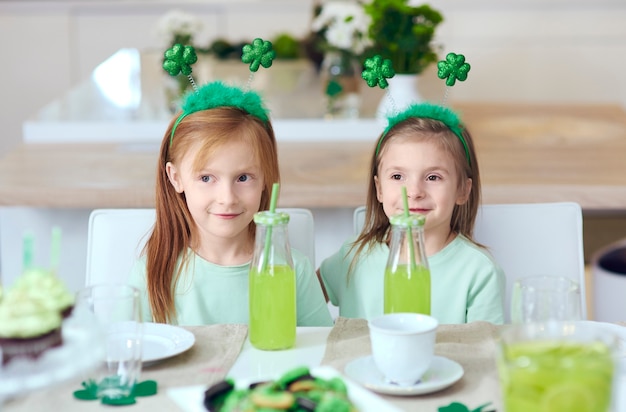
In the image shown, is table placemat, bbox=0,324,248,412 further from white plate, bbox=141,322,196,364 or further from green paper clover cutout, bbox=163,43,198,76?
green paper clover cutout, bbox=163,43,198,76

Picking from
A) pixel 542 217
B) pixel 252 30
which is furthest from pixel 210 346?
pixel 252 30

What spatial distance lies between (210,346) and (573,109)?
8.76 feet

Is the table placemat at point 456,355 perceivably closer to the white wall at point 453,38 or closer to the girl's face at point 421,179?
the girl's face at point 421,179

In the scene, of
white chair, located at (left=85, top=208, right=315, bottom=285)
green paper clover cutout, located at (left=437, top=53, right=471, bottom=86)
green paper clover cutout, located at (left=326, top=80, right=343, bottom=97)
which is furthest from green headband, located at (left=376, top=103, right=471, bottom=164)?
green paper clover cutout, located at (left=326, top=80, right=343, bottom=97)

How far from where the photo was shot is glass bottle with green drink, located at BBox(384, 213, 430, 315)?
136 centimetres

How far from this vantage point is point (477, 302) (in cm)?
178

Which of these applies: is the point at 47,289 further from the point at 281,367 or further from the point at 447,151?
the point at 447,151

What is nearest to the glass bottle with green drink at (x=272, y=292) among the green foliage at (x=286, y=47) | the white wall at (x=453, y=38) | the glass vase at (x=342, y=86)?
the glass vase at (x=342, y=86)

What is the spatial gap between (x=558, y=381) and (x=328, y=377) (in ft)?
1.20

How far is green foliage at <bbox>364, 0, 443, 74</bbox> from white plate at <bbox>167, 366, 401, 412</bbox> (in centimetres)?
187

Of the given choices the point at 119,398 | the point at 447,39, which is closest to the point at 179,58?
the point at 119,398

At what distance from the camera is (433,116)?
5.96 feet

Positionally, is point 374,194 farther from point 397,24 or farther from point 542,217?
point 397,24

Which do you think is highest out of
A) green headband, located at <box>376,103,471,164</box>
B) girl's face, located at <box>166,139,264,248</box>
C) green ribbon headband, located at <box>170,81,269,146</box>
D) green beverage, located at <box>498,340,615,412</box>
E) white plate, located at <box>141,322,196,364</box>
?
green ribbon headband, located at <box>170,81,269,146</box>
